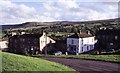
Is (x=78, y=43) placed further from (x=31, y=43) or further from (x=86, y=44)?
(x=31, y=43)

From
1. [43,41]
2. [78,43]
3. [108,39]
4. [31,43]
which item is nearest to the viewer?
[78,43]

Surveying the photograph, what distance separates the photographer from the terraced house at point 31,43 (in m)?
72.5

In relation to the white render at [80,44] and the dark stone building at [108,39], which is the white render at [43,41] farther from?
the dark stone building at [108,39]

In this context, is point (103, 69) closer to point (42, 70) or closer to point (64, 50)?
point (42, 70)

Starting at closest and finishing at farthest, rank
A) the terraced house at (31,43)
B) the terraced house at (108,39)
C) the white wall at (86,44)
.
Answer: the white wall at (86,44), the terraced house at (31,43), the terraced house at (108,39)

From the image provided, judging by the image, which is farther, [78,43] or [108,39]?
[108,39]

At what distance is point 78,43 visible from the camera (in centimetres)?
6956

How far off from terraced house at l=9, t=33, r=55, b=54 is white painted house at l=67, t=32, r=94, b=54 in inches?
272

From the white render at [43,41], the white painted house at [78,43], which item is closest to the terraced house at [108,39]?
the white painted house at [78,43]

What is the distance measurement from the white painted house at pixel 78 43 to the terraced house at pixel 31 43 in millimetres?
6909

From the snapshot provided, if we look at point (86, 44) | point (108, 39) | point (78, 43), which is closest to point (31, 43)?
point (78, 43)

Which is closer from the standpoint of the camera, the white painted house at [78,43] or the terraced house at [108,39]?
the white painted house at [78,43]

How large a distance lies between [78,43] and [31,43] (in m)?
14.2

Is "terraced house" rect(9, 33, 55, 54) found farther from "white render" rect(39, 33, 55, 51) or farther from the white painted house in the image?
the white painted house
